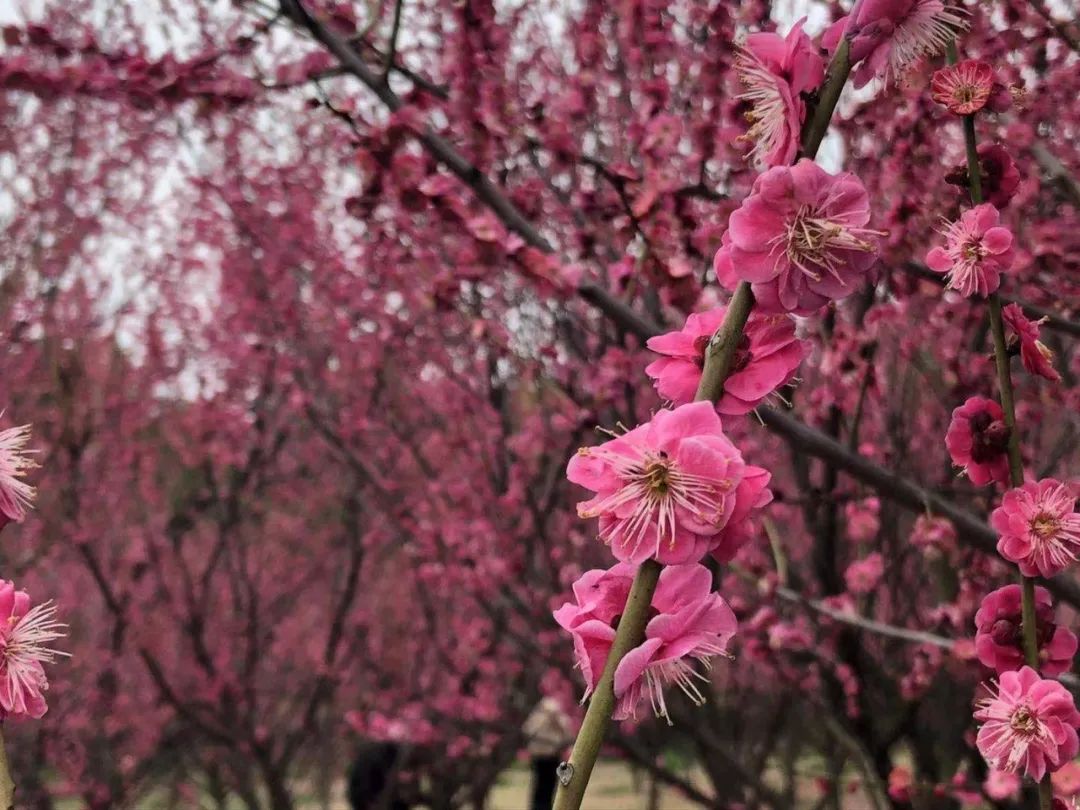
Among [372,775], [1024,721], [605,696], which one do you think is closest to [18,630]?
[605,696]

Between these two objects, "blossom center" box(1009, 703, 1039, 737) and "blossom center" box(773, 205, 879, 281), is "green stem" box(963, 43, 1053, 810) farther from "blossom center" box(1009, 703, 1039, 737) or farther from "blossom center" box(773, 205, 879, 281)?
"blossom center" box(773, 205, 879, 281)

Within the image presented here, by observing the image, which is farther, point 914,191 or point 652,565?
point 914,191

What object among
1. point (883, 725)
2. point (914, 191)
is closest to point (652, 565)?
point (914, 191)

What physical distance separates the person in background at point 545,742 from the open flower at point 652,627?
5214mm

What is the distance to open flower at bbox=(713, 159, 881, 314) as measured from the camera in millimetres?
774

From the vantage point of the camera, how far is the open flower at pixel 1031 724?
89cm

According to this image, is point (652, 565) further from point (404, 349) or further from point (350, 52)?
point (404, 349)

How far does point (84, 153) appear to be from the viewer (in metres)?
7.71

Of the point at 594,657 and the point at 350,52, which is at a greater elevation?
the point at 350,52

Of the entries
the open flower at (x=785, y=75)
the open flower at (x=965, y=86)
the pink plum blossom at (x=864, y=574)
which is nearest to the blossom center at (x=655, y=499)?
Answer: the open flower at (x=785, y=75)

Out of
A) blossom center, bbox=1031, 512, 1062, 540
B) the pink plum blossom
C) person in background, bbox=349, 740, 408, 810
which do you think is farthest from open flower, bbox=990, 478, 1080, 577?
person in background, bbox=349, 740, 408, 810

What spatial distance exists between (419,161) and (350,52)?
0.31 meters

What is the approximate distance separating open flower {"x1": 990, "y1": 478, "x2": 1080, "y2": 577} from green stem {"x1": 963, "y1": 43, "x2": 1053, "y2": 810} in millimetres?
31

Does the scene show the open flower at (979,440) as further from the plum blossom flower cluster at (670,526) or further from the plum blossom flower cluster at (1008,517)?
the plum blossom flower cluster at (670,526)
